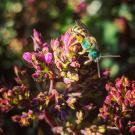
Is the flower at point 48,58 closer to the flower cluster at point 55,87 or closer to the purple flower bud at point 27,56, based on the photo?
the flower cluster at point 55,87

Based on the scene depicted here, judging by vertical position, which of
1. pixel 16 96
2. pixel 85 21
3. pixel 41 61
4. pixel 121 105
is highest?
pixel 85 21

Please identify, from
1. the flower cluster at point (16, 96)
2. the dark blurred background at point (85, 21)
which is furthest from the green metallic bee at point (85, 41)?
the dark blurred background at point (85, 21)

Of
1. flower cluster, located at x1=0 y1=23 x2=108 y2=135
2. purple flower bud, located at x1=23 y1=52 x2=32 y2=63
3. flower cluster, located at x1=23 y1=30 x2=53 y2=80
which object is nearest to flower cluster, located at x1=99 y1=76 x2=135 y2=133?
flower cluster, located at x1=0 y1=23 x2=108 y2=135

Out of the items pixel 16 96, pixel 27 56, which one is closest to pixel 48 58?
pixel 27 56

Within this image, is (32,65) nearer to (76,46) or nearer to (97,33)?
(76,46)

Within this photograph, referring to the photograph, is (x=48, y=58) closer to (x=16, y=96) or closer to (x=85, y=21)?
(x=16, y=96)

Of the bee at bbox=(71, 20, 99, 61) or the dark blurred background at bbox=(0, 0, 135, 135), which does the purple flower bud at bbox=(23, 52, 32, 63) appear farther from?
the dark blurred background at bbox=(0, 0, 135, 135)

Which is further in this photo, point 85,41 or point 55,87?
point 55,87
